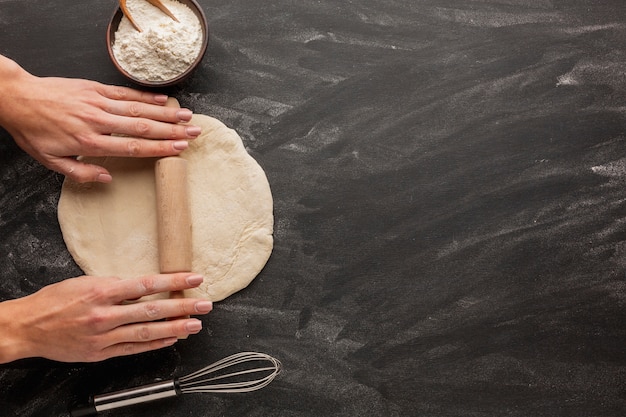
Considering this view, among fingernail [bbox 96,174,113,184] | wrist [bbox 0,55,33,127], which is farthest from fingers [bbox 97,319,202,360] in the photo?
wrist [bbox 0,55,33,127]

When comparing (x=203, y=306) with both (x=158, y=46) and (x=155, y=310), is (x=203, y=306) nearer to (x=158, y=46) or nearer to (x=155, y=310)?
(x=155, y=310)

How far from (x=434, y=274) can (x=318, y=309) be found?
365mm

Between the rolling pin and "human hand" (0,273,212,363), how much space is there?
5 cm

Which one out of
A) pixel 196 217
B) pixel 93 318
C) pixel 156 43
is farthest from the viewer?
pixel 196 217

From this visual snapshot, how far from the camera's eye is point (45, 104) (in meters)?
1.52

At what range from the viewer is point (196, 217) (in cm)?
165

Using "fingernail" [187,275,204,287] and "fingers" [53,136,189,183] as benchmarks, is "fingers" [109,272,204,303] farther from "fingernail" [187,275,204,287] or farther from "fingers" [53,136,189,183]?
"fingers" [53,136,189,183]

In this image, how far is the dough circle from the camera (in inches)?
64.6

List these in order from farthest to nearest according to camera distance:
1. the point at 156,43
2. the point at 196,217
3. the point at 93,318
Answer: the point at 196,217 < the point at 156,43 < the point at 93,318

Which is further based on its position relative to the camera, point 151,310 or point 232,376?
point 232,376

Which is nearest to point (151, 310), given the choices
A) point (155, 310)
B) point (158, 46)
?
point (155, 310)

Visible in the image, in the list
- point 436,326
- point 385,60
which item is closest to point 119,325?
point 436,326

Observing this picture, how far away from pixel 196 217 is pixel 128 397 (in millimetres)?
541

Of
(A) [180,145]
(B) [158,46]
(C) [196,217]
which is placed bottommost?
(C) [196,217]
